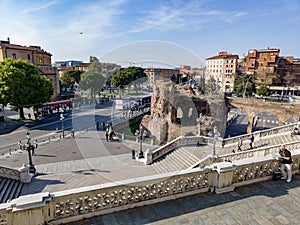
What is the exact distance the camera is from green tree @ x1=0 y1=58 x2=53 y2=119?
24.6 meters

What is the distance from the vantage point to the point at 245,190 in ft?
18.1

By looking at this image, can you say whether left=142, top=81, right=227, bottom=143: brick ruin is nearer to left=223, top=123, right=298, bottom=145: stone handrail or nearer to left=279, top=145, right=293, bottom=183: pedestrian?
left=223, top=123, right=298, bottom=145: stone handrail

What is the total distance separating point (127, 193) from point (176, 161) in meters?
10.5

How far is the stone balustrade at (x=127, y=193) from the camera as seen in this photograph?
3.84 m

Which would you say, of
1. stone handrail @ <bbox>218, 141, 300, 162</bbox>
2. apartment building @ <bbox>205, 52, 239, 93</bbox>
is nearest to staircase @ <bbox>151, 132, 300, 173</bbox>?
stone handrail @ <bbox>218, 141, 300, 162</bbox>

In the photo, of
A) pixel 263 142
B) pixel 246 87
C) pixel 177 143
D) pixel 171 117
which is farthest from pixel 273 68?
pixel 177 143

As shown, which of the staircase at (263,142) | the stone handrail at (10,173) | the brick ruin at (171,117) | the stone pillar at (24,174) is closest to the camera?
the stone handrail at (10,173)

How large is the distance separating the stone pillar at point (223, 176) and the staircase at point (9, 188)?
11.0 metres

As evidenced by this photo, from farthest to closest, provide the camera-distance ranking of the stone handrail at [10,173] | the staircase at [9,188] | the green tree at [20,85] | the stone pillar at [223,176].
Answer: the green tree at [20,85], the stone handrail at [10,173], the staircase at [9,188], the stone pillar at [223,176]

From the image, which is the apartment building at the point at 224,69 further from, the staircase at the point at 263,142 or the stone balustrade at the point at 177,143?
the stone balustrade at the point at 177,143

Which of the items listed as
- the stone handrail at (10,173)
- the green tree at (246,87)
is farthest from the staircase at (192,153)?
the green tree at (246,87)

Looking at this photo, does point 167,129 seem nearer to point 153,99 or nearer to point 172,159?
point 153,99

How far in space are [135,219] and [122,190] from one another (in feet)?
2.19

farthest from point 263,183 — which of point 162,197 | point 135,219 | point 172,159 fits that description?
point 172,159
